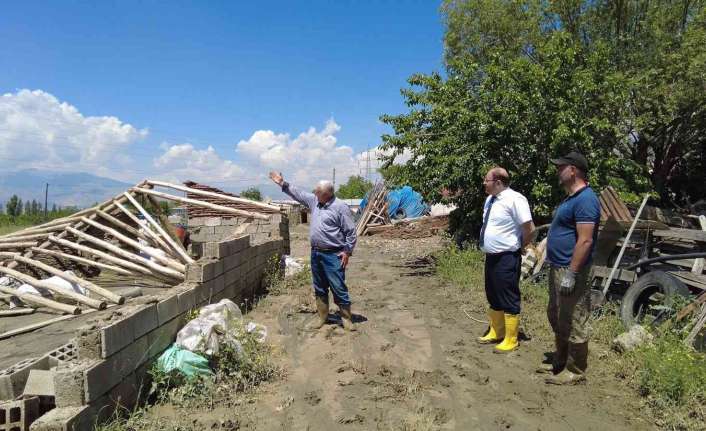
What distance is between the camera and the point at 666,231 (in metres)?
6.48

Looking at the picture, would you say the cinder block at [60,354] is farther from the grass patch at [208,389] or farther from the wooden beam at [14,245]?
the wooden beam at [14,245]

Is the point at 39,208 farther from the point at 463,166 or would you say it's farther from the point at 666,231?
the point at 666,231

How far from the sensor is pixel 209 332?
417 centimetres

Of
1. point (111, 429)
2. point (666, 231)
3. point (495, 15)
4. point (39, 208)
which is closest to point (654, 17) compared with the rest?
point (495, 15)

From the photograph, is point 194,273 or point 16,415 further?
point 194,273

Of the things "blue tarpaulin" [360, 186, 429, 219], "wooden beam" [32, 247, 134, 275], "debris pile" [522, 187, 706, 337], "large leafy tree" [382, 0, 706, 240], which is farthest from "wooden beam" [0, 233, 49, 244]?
"blue tarpaulin" [360, 186, 429, 219]

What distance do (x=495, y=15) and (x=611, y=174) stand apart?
7767 mm

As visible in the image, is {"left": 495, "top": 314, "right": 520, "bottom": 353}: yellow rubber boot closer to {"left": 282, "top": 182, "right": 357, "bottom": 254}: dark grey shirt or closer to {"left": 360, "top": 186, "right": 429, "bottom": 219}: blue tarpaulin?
{"left": 282, "top": 182, "right": 357, "bottom": 254}: dark grey shirt

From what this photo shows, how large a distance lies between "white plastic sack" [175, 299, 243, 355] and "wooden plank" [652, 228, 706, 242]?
18.7 ft

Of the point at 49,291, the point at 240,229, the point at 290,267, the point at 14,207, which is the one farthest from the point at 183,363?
the point at 14,207

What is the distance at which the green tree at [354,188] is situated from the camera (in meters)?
50.2

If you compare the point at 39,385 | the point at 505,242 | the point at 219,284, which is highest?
the point at 505,242

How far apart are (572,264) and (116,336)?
3494 mm

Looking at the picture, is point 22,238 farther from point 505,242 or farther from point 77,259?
point 505,242
